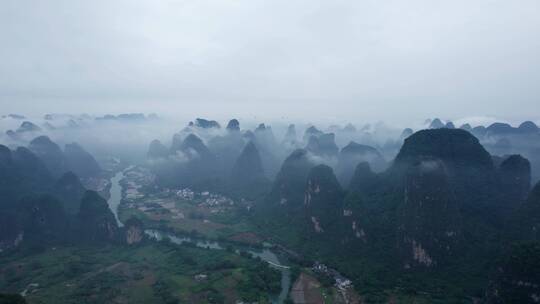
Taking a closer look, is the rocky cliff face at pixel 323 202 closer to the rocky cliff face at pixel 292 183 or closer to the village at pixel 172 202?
the rocky cliff face at pixel 292 183

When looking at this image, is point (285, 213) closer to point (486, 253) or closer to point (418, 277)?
point (418, 277)

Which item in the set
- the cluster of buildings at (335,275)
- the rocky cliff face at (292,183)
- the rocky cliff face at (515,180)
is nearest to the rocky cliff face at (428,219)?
the cluster of buildings at (335,275)

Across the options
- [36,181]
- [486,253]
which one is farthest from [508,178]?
[36,181]

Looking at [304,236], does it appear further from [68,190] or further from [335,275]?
[68,190]

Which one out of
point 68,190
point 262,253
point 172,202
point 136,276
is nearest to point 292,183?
point 262,253

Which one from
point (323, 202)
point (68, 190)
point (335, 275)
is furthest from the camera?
point (68, 190)

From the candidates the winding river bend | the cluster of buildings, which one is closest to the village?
the winding river bend

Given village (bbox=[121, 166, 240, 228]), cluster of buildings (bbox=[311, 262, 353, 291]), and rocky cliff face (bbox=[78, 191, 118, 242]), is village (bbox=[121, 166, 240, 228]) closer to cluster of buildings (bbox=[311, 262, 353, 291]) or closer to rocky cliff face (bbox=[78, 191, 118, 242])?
rocky cliff face (bbox=[78, 191, 118, 242])

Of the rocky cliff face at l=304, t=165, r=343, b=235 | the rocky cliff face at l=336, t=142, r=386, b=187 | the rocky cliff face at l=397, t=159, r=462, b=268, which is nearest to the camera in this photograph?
the rocky cliff face at l=397, t=159, r=462, b=268
